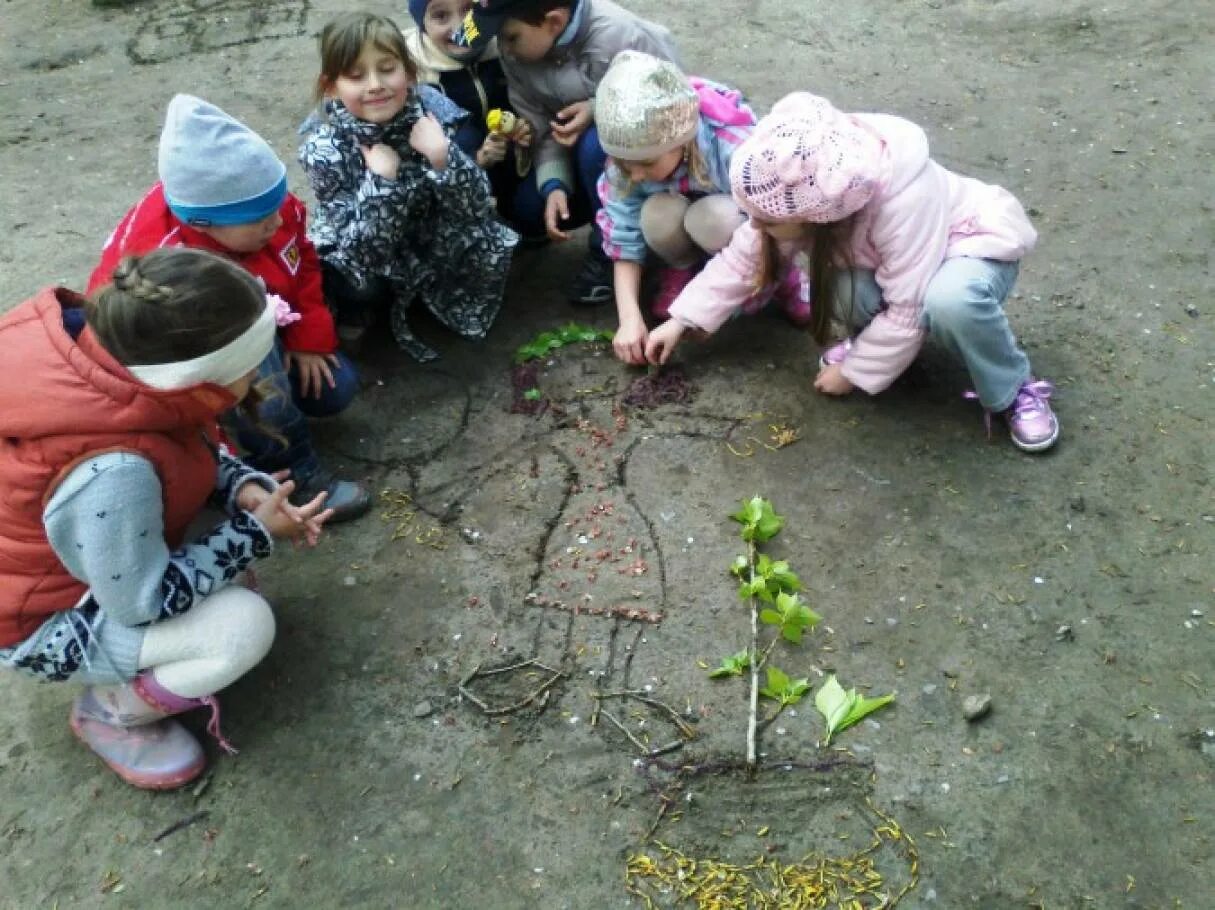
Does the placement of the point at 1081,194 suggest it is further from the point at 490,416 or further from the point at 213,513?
the point at 213,513

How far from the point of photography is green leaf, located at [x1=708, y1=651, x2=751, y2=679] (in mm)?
2465

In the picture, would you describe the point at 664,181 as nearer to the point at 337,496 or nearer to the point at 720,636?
the point at 337,496

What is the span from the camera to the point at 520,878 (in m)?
2.14

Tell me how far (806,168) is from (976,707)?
127 cm

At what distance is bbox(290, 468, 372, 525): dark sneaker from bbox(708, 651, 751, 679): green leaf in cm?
108

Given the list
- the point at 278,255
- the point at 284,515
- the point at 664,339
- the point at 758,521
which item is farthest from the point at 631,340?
the point at 284,515

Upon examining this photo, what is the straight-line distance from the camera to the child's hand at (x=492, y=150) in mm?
3525

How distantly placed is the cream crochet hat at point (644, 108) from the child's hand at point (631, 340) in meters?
0.49

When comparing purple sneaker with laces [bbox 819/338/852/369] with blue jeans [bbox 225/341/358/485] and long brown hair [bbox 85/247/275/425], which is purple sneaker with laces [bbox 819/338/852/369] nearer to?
blue jeans [bbox 225/341/358/485]

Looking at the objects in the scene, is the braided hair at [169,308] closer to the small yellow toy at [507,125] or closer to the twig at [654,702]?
the twig at [654,702]

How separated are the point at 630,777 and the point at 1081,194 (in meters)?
2.82

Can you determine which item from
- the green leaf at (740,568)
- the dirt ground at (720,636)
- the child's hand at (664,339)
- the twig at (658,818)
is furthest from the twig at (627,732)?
the child's hand at (664,339)

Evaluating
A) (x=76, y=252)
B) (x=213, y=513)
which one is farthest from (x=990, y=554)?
(x=76, y=252)

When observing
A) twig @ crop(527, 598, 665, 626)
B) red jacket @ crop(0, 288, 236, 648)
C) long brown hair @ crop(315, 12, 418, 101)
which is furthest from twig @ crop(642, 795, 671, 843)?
long brown hair @ crop(315, 12, 418, 101)
